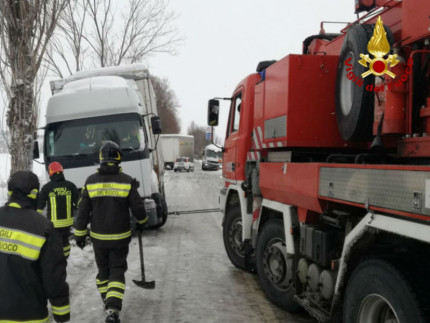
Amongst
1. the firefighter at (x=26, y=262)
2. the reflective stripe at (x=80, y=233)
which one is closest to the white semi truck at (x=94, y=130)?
the reflective stripe at (x=80, y=233)

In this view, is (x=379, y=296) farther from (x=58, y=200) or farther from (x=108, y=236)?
(x=58, y=200)

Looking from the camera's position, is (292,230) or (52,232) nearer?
(52,232)

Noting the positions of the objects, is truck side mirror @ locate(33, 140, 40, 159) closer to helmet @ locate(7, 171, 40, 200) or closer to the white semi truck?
the white semi truck

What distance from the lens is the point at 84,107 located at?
27.8 ft

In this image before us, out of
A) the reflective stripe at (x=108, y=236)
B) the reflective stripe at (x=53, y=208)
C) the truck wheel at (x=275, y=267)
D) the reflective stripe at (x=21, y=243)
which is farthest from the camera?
the reflective stripe at (x=53, y=208)

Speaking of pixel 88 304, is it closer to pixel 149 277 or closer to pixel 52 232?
pixel 149 277

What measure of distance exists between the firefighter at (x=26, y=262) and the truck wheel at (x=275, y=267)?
2.53 metres

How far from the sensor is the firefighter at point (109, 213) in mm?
4465

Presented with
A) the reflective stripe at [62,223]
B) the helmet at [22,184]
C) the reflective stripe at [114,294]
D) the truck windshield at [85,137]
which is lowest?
the reflective stripe at [114,294]

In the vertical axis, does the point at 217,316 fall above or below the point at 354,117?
below

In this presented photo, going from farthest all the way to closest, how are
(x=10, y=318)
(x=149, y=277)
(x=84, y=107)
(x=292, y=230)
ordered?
1. (x=84, y=107)
2. (x=149, y=277)
3. (x=292, y=230)
4. (x=10, y=318)

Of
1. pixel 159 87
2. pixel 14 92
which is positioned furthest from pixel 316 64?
pixel 159 87

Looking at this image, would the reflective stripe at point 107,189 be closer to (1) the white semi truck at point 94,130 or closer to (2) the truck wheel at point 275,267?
(2) the truck wheel at point 275,267

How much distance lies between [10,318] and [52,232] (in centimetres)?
56
